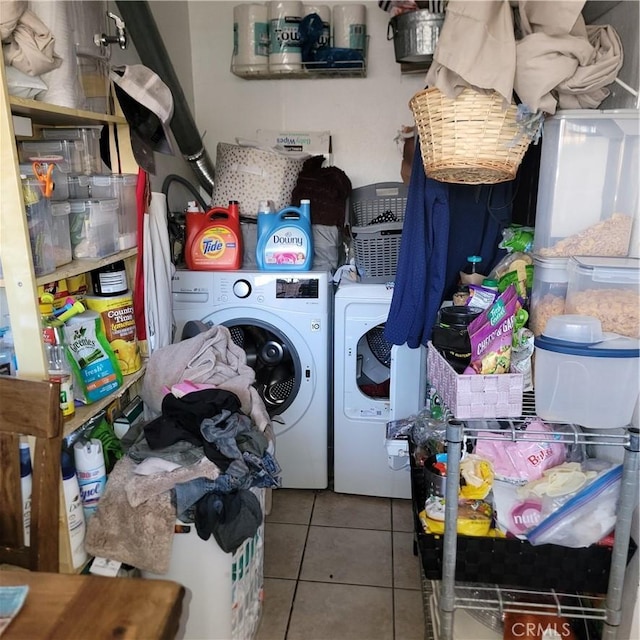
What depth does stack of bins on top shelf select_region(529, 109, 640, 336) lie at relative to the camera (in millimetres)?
1356

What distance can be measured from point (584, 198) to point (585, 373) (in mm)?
464

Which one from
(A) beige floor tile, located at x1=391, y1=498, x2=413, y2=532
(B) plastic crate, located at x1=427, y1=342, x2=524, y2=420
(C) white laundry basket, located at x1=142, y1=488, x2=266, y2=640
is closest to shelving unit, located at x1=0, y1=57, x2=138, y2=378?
(C) white laundry basket, located at x1=142, y1=488, x2=266, y2=640

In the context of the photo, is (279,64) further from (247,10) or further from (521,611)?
(521,611)

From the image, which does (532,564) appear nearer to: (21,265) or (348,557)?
(348,557)

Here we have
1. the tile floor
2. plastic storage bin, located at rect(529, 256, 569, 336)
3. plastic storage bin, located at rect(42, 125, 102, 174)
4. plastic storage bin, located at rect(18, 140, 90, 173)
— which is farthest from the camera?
the tile floor

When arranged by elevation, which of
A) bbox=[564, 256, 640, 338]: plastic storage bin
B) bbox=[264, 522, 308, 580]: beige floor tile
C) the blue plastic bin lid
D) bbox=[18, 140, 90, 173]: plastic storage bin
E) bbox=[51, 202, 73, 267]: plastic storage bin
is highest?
bbox=[18, 140, 90, 173]: plastic storage bin

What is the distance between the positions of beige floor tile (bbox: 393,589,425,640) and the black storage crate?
18.8 inches

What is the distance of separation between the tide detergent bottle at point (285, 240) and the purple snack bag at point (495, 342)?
1.08m

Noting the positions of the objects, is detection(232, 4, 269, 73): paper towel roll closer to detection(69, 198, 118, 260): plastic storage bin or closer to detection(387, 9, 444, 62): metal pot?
detection(387, 9, 444, 62): metal pot

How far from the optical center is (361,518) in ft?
7.61

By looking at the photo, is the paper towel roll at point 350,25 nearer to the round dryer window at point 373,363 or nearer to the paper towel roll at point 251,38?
the paper towel roll at point 251,38

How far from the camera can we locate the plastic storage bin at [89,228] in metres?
1.57

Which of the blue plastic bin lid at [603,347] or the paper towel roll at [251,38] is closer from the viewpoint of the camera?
the blue plastic bin lid at [603,347]

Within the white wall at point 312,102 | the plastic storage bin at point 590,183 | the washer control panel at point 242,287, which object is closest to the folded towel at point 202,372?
the washer control panel at point 242,287
